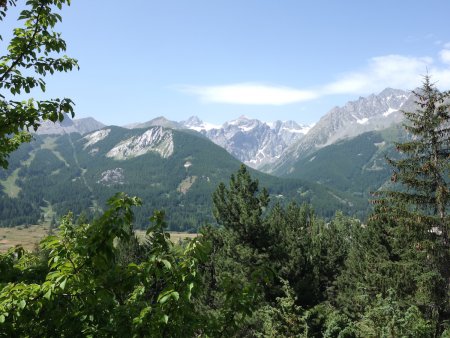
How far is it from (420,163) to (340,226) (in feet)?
196

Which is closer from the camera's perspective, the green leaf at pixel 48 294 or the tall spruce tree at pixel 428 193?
the green leaf at pixel 48 294

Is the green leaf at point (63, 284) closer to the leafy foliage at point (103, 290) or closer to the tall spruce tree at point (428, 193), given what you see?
the leafy foliage at point (103, 290)

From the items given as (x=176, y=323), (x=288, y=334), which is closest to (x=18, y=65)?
(x=176, y=323)

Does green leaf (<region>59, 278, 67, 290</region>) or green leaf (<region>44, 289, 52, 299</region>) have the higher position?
green leaf (<region>59, 278, 67, 290</region>)

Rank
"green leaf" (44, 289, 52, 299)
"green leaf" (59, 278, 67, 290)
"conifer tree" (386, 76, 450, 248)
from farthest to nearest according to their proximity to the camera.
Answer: "conifer tree" (386, 76, 450, 248), "green leaf" (44, 289, 52, 299), "green leaf" (59, 278, 67, 290)

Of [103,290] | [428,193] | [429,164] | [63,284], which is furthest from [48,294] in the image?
[428,193]

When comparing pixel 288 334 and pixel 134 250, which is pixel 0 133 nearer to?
pixel 288 334

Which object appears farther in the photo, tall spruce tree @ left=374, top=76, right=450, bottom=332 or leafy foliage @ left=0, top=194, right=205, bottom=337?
tall spruce tree @ left=374, top=76, right=450, bottom=332

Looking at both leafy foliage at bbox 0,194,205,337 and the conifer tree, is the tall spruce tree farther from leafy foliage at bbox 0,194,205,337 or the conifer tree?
leafy foliage at bbox 0,194,205,337

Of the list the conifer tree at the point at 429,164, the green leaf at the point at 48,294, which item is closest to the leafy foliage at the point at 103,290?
the green leaf at the point at 48,294

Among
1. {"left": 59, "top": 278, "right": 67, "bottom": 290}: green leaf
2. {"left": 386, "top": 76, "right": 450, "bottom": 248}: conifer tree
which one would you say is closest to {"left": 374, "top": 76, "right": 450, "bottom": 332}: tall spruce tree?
{"left": 386, "top": 76, "right": 450, "bottom": 248}: conifer tree

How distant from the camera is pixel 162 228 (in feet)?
20.6

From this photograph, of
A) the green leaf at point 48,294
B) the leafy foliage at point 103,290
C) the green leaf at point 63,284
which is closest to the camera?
the green leaf at point 63,284

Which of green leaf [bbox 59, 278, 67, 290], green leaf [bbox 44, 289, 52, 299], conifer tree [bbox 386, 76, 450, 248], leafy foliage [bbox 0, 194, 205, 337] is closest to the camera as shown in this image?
green leaf [bbox 59, 278, 67, 290]
